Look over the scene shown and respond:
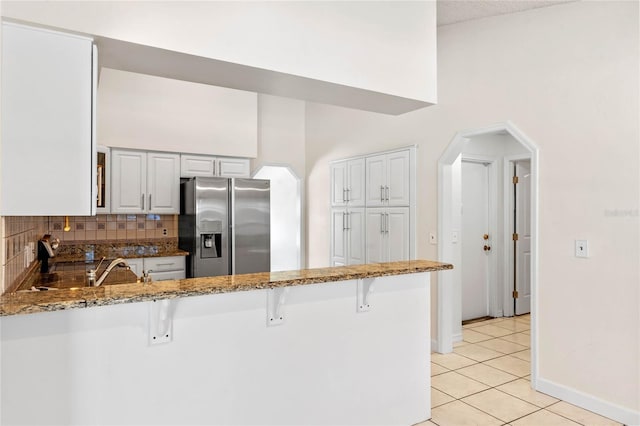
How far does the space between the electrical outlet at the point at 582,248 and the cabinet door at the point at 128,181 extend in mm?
4300

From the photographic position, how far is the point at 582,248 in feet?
9.62

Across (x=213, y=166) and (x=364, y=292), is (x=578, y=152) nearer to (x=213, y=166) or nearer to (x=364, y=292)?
(x=364, y=292)

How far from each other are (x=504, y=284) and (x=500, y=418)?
2.97 meters

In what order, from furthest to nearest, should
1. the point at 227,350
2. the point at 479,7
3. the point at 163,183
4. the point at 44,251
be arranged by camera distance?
the point at 163,183 < the point at 44,251 < the point at 479,7 < the point at 227,350

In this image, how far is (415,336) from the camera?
2648 millimetres

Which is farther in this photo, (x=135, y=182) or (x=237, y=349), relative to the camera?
(x=135, y=182)

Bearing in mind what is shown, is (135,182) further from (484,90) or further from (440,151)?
(484,90)

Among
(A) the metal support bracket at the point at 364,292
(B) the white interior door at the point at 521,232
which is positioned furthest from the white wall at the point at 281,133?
(A) the metal support bracket at the point at 364,292

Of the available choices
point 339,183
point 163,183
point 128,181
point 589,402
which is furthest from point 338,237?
point 589,402

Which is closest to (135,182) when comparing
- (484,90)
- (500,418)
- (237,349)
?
(237,349)

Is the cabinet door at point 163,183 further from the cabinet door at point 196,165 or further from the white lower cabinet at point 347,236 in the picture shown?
the white lower cabinet at point 347,236

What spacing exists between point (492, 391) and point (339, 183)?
3.07 m

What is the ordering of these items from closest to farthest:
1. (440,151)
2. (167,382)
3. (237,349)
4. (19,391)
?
(19,391)
(167,382)
(237,349)
(440,151)

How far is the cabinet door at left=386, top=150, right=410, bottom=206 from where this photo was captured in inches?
171
